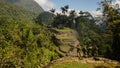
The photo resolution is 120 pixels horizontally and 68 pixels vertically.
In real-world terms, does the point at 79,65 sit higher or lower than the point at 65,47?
higher

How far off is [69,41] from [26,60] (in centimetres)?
3338

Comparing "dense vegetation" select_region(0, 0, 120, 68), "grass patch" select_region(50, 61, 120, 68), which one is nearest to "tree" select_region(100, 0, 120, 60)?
"dense vegetation" select_region(0, 0, 120, 68)

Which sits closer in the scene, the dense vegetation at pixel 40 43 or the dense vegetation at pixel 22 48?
the dense vegetation at pixel 40 43

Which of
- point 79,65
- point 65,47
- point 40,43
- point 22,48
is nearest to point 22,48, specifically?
Result: point 22,48

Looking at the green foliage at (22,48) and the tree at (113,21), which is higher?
the tree at (113,21)

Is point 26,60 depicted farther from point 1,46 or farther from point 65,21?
point 65,21

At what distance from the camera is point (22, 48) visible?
82.8 metres

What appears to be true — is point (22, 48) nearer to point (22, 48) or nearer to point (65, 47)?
point (22, 48)

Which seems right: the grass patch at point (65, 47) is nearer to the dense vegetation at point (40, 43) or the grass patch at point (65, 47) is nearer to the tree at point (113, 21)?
the dense vegetation at point (40, 43)

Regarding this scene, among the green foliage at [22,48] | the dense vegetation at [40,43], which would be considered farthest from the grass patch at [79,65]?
the green foliage at [22,48]

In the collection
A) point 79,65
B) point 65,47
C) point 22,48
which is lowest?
point 65,47

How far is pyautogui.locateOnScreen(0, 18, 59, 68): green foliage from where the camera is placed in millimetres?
67025

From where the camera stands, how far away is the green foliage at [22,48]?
67025 mm

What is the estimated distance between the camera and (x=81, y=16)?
148 meters
